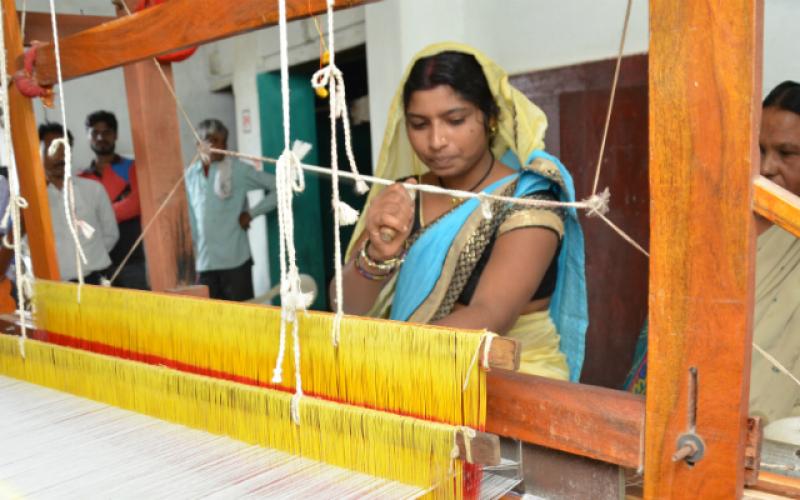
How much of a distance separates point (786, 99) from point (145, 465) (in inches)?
70.2

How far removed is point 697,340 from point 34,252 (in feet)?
5.09

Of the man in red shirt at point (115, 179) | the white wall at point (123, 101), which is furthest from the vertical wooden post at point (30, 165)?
the white wall at point (123, 101)

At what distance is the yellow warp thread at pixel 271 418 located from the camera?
79cm

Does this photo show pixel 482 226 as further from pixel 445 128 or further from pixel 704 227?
pixel 704 227

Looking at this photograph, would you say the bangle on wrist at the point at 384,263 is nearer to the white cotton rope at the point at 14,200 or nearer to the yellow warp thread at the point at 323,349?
the yellow warp thread at the point at 323,349

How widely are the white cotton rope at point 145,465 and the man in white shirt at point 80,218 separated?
300 centimetres

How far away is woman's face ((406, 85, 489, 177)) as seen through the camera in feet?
4.98

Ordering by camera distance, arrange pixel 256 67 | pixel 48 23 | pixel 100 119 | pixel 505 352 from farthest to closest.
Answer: pixel 256 67, pixel 100 119, pixel 48 23, pixel 505 352

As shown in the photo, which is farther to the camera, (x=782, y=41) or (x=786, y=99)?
(x=782, y=41)

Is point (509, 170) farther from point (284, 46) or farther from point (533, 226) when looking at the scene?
point (284, 46)

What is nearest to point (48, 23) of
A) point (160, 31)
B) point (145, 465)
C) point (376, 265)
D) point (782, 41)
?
point (160, 31)

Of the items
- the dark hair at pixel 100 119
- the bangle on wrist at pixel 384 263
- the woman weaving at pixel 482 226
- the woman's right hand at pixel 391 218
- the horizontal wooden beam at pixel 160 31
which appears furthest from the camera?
the dark hair at pixel 100 119

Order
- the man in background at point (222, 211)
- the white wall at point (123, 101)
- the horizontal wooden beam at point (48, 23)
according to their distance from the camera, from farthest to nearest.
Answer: the white wall at point (123, 101)
the man in background at point (222, 211)
the horizontal wooden beam at point (48, 23)

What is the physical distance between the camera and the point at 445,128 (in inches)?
60.6
